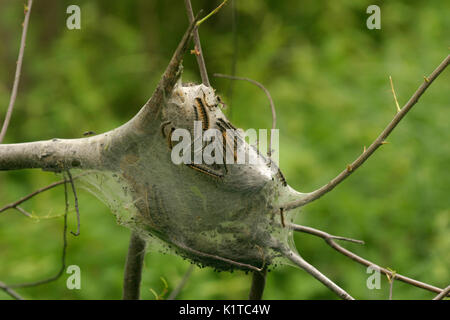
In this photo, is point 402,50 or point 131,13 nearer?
point 402,50

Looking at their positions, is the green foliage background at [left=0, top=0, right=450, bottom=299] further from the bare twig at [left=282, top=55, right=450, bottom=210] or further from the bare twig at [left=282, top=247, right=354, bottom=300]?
the bare twig at [left=282, top=55, right=450, bottom=210]

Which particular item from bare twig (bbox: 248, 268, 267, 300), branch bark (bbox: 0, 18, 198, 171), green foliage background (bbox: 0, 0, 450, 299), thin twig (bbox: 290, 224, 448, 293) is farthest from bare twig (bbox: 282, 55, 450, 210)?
green foliage background (bbox: 0, 0, 450, 299)

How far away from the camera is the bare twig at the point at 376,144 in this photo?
5.24ft

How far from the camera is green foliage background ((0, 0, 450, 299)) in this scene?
4.59 m

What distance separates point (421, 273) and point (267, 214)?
2847 mm

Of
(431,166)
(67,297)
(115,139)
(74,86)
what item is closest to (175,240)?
Answer: (115,139)

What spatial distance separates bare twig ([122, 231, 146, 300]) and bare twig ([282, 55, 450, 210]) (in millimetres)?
724

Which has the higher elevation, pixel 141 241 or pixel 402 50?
pixel 402 50

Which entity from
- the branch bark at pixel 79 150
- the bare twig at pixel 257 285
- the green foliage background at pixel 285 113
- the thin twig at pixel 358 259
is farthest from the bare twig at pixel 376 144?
the green foliage background at pixel 285 113

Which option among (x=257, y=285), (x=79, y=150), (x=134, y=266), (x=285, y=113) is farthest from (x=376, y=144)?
(x=285, y=113)

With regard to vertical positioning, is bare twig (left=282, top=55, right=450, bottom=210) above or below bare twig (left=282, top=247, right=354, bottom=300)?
above

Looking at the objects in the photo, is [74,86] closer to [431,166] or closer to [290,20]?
[290,20]

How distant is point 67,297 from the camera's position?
14.4 ft

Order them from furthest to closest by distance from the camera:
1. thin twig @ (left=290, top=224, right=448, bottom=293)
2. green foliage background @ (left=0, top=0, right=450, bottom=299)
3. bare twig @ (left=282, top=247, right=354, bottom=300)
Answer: green foliage background @ (left=0, top=0, right=450, bottom=299), thin twig @ (left=290, top=224, right=448, bottom=293), bare twig @ (left=282, top=247, right=354, bottom=300)
